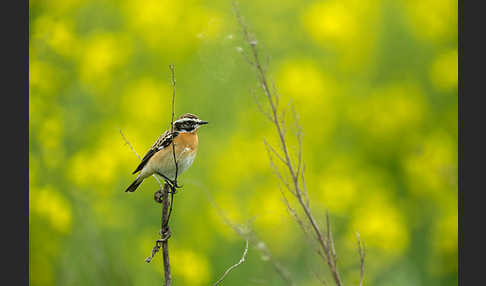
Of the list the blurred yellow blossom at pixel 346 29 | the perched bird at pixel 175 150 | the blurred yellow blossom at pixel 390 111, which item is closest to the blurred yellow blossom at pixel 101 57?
the blurred yellow blossom at pixel 346 29

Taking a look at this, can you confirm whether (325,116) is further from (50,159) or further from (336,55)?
(50,159)

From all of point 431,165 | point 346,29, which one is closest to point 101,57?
point 346,29

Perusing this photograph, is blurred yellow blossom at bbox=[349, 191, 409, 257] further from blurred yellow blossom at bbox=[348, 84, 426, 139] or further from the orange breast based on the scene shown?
the orange breast

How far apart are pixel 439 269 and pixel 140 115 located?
3.77 m

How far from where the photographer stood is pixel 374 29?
865cm

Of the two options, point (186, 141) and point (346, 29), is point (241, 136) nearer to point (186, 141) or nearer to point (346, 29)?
point (346, 29)

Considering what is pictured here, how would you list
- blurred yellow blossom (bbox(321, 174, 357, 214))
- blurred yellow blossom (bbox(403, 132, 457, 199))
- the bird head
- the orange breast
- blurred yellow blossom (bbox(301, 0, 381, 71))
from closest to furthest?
the bird head
the orange breast
blurred yellow blossom (bbox(321, 174, 357, 214))
blurred yellow blossom (bbox(403, 132, 457, 199))
blurred yellow blossom (bbox(301, 0, 381, 71))

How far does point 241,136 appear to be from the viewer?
276 inches

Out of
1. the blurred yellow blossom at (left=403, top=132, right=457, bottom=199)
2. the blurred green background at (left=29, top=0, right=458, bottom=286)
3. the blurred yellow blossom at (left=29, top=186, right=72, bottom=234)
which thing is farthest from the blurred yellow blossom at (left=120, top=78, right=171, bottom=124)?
the blurred yellow blossom at (left=403, top=132, right=457, bottom=199)

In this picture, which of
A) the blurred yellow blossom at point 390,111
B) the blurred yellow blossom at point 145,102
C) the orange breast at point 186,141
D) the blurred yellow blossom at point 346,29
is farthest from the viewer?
the blurred yellow blossom at point 346,29

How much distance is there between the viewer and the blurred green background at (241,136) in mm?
5668

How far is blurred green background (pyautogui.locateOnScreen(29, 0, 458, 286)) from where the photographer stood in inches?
223

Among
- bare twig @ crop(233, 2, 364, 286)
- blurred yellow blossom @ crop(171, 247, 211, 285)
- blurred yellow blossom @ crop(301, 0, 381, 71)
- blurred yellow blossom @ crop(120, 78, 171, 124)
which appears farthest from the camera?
blurred yellow blossom @ crop(301, 0, 381, 71)

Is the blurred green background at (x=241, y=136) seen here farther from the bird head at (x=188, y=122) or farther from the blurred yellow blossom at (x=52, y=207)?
the bird head at (x=188, y=122)
